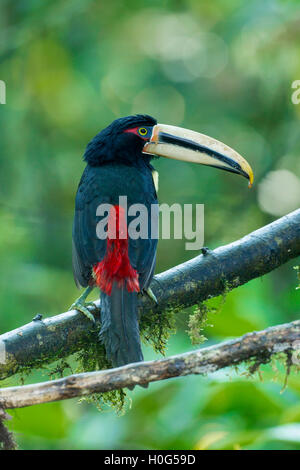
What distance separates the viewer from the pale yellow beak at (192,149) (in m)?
3.21

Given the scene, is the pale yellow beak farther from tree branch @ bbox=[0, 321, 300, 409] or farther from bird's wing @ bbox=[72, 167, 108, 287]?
tree branch @ bbox=[0, 321, 300, 409]

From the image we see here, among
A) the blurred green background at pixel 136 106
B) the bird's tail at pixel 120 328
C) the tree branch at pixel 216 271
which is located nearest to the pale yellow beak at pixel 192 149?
the tree branch at pixel 216 271

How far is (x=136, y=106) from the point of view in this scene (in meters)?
6.73

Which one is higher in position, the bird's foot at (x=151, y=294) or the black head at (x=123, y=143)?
the black head at (x=123, y=143)

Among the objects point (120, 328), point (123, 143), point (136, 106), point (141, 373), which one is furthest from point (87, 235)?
point (136, 106)

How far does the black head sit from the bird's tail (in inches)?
36.1

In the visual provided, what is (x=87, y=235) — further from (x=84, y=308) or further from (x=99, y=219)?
(x=84, y=308)

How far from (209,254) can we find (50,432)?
59.7 inches

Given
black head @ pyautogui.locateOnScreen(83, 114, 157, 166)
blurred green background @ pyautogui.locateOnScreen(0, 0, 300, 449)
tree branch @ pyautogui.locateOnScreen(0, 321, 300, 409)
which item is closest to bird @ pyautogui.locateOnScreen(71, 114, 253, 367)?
black head @ pyautogui.locateOnScreen(83, 114, 157, 166)

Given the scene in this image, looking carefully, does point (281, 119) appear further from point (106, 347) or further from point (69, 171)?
point (106, 347)

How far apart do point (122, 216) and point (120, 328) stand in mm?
561

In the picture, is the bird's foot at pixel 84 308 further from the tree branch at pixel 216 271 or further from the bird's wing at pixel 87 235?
the bird's wing at pixel 87 235

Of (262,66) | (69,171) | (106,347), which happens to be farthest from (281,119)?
(106,347)

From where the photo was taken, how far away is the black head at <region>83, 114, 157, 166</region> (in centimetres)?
330
